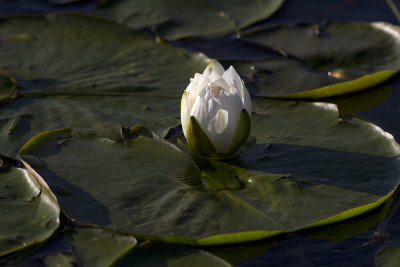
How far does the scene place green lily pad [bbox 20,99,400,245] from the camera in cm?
202

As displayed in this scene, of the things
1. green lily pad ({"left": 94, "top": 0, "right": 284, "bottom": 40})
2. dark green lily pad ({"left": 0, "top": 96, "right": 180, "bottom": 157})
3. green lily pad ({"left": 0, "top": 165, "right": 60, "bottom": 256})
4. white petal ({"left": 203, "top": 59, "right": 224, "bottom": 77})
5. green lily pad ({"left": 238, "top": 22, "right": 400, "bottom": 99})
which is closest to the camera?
green lily pad ({"left": 0, "top": 165, "right": 60, "bottom": 256})

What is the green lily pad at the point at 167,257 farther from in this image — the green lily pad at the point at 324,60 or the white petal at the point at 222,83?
the green lily pad at the point at 324,60

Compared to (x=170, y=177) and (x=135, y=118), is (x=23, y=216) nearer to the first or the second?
(x=170, y=177)

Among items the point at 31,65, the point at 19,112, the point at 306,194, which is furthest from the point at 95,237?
the point at 31,65

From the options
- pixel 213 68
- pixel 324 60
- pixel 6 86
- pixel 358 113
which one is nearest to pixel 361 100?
pixel 358 113

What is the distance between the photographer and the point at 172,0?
12.8 feet

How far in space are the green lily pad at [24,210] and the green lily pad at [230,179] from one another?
0.06m

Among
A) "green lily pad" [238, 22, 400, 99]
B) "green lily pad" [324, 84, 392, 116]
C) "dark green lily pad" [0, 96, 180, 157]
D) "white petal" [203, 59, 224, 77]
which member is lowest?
"dark green lily pad" [0, 96, 180, 157]

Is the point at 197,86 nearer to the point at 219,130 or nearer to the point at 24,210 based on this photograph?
the point at 219,130

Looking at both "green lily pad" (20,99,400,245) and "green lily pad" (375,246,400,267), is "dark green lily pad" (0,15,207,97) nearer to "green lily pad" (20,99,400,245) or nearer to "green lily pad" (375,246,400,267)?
"green lily pad" (20,99,400,245)

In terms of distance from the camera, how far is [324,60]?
3256mm

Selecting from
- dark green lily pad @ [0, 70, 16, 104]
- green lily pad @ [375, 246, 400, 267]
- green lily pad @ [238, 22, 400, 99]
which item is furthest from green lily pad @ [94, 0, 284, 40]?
green lily pad @ [375, 246, 400, 267]

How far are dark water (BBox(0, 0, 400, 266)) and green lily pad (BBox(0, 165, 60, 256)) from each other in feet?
2.01

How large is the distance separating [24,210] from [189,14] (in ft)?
6.80
